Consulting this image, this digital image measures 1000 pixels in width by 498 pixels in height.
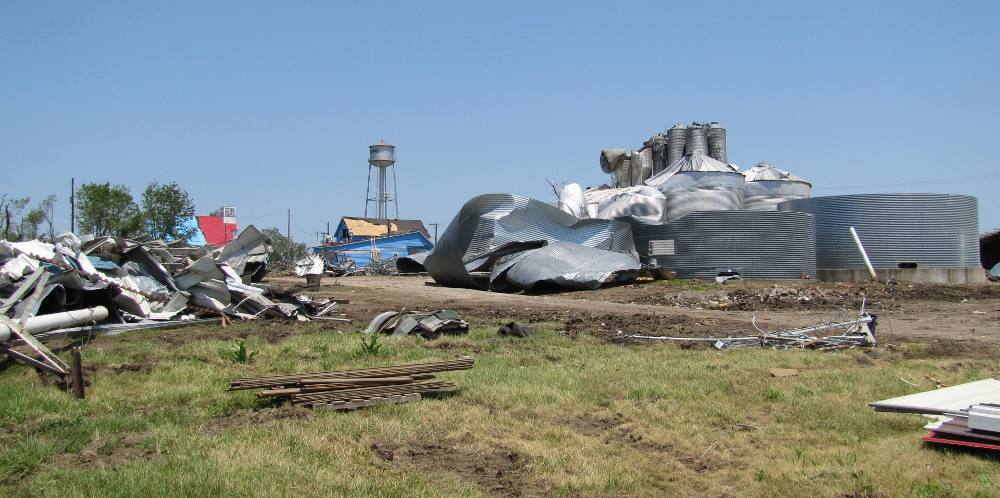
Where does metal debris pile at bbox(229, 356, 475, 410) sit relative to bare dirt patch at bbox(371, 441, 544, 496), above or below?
above

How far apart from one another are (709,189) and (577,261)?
776 cm

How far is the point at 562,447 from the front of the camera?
638cm

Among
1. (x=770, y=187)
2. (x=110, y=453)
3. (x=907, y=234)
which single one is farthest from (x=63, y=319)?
(x=770, y=187)

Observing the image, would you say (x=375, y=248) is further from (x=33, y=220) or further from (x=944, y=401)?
(x=944, y=401)

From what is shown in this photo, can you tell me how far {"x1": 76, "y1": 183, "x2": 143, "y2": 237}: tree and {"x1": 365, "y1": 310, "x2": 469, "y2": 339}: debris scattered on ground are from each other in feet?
87.6

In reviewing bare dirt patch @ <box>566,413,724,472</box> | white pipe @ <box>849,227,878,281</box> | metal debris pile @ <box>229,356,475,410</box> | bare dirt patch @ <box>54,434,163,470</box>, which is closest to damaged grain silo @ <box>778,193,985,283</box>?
white pipe @ <box>849,227,878,281</box>

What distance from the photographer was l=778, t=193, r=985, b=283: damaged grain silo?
26.7 m

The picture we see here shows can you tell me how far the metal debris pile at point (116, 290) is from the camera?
1212 centimetres

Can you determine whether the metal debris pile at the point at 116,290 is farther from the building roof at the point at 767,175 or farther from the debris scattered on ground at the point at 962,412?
the building roof at the point at 767,175

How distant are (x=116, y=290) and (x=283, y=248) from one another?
46048 millimetres

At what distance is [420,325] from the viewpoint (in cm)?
1277

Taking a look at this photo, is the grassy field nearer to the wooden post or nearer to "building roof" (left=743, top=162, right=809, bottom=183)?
the wooden post

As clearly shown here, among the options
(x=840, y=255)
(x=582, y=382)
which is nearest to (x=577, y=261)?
(x=840, y=255)

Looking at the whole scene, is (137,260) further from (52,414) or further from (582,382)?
(582,382)
